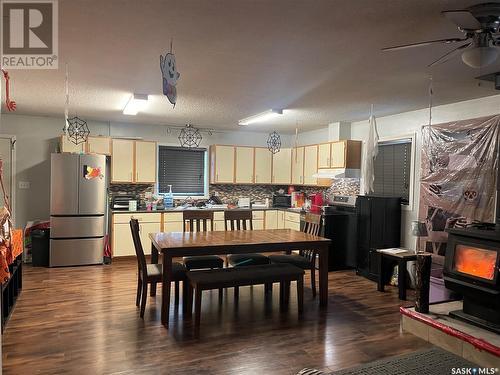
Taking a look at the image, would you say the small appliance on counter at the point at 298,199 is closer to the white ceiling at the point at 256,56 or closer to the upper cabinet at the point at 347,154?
the upper cabinet at the point at 347,154

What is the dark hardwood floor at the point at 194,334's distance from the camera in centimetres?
277

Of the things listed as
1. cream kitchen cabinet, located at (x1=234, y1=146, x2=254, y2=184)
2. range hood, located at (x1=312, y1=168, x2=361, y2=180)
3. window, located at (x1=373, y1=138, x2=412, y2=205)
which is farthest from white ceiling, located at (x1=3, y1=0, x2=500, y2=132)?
cream kitchen cabinet, located at (x1=234, y1=146, x2=254, y2=184)

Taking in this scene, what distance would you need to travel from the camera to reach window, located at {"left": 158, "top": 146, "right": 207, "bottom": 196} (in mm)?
7016

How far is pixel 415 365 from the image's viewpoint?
9.14ft

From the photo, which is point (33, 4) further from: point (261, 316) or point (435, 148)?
point (435, 148)

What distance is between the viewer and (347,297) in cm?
445

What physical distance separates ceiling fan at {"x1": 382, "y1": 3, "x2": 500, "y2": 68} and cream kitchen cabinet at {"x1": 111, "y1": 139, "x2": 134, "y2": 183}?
16.5ft

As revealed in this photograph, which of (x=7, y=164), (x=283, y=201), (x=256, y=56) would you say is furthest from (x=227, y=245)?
(x=7, y=164)

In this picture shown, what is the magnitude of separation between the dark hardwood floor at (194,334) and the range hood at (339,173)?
189cm

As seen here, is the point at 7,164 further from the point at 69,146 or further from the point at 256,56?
the point at 256,56

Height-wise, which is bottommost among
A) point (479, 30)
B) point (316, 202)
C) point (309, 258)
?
point (309, 258)

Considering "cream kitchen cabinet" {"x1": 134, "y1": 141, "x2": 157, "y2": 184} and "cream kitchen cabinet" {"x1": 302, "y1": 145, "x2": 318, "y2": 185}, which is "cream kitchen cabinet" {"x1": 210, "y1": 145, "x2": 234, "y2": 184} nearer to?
"cream kitchen cabinet" {"x1": 134, "y1": 141, "x2": 157, "y2": 184}

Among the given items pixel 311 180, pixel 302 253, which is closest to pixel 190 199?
pixel 311 180

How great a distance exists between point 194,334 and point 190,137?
14.6ft
